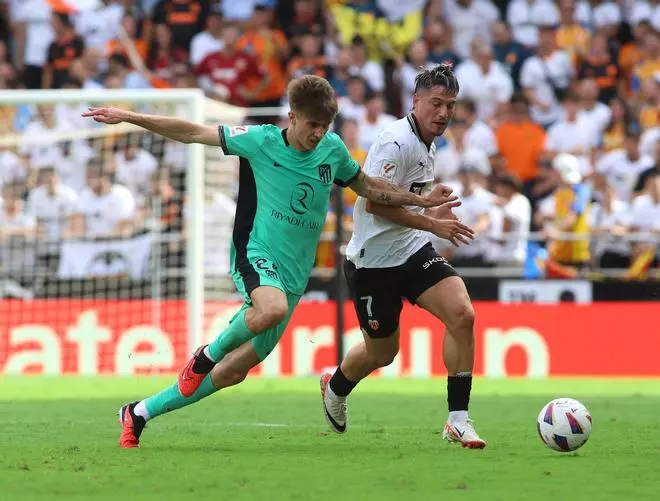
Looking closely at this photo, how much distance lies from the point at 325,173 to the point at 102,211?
10.8 m

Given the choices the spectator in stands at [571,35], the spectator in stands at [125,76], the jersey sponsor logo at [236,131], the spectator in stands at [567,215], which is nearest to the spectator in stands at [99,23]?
the spectator in stands at [125,76]

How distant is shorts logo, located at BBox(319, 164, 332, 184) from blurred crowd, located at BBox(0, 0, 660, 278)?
946cm

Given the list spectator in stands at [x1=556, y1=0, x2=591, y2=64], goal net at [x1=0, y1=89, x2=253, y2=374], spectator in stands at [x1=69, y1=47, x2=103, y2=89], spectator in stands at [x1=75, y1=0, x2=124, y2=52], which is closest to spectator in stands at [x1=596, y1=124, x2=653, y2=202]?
spectator in stands at [x1=556, y1=0, x2=591, y2=64]

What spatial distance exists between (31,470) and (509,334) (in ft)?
37.6

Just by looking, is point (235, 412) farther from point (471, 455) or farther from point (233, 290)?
point (233, 290)

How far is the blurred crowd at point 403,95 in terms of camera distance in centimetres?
1894

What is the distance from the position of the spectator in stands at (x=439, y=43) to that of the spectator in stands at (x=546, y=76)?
4.00ft

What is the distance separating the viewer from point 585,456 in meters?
8.12

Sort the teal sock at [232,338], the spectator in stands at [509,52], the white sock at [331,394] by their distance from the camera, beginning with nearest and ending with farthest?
the teal sock at [232,338] < the white sock at [331,394] < the spectator in stands at [509,52]

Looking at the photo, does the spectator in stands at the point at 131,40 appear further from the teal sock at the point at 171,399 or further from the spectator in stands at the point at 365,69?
the teal sock at the point at 171,399

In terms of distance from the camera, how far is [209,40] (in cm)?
2253

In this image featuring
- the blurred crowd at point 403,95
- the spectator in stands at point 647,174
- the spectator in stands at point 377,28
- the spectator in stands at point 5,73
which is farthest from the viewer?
the spectator in stands at point 5,73

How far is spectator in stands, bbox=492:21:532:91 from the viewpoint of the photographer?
72.0ft

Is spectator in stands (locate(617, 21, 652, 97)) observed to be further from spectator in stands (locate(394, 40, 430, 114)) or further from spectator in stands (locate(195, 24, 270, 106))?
spectator in stands (locate(195, 24, 270, 106))
